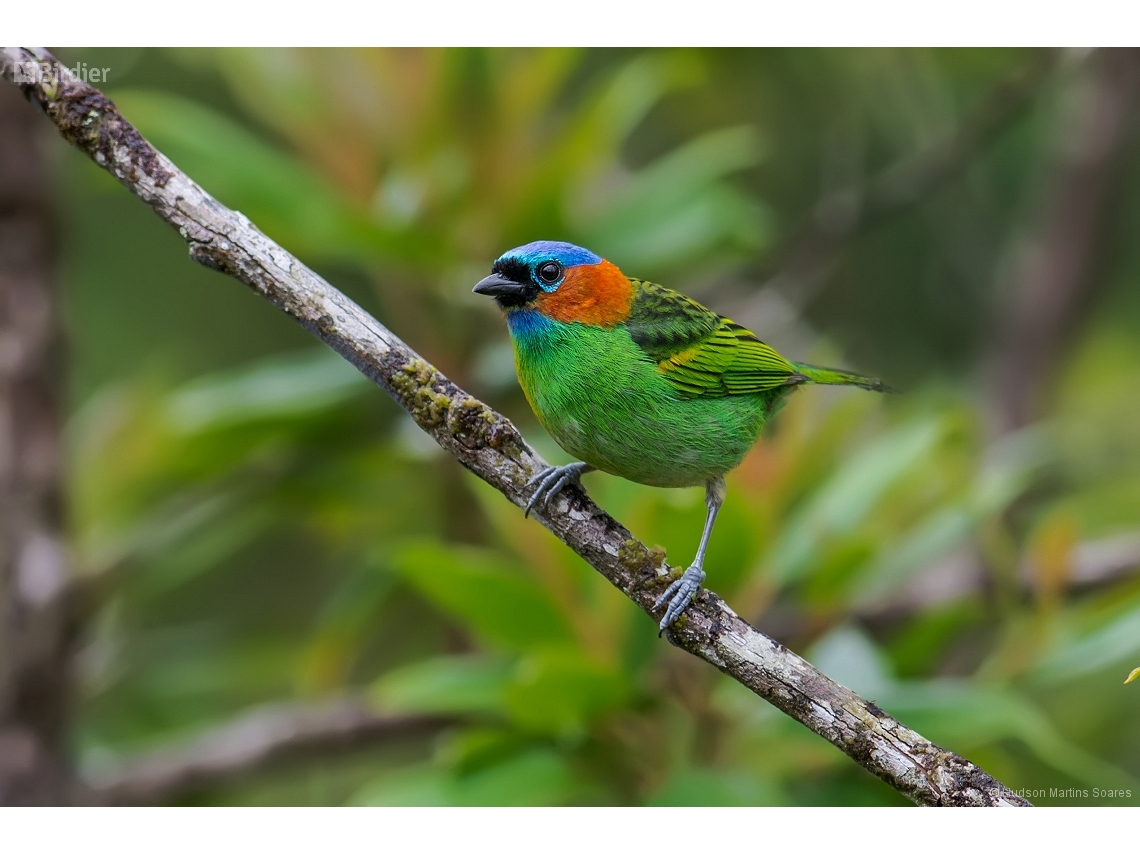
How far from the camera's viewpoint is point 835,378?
186 cm

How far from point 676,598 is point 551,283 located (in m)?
0.55

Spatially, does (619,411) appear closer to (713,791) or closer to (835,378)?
(835,378)

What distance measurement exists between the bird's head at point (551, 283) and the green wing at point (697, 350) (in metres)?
0.09

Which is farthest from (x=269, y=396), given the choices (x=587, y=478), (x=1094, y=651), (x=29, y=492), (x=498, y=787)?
(x=1094, y=651)

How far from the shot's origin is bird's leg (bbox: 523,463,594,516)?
1.40 meters

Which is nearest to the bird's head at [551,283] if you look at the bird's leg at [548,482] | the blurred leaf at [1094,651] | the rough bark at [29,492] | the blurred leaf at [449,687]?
the bird's leg at [548,482]

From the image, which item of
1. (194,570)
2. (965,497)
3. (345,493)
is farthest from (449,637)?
(965,497)

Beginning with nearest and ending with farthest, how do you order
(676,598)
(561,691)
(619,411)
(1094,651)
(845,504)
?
(676,598) → (619,411) → (561,691) → (1094,651) → (845,504)

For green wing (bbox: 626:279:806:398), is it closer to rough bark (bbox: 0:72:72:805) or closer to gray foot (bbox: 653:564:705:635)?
gray foot (bbox: 653:564:705:635)

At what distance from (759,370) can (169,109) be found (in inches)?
62.5

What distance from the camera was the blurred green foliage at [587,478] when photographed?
7.30 feet

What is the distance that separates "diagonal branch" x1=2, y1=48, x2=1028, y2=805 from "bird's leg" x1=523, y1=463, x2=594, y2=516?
1 cm

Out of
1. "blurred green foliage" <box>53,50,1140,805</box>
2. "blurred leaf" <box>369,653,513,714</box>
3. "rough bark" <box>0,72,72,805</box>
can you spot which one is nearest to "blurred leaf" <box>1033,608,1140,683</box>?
"blurred green foliage" <box>53,50,1140,805</box>

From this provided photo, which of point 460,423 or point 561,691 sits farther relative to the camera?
point 561,691
